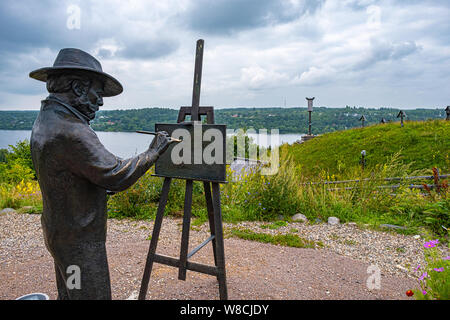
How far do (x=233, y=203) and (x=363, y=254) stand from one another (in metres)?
3.07

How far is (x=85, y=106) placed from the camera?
2080 millimetres

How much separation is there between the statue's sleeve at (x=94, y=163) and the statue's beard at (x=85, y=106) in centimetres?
15

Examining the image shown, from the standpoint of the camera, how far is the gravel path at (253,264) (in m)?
3.55

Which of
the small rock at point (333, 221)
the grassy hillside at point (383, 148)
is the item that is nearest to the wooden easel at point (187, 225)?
the small rock at point (333, 221)

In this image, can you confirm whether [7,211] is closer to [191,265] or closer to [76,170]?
[191,265]

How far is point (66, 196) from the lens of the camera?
1990 millimetres

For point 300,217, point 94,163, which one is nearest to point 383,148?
point 300,217

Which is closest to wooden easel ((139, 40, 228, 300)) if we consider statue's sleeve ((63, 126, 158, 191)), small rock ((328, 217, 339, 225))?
statue's sleeve ((63, 126, 158, 191))

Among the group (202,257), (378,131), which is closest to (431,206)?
(202,257)

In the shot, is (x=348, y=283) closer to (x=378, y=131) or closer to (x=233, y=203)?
(x=233, y=203)

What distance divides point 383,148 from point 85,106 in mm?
14397

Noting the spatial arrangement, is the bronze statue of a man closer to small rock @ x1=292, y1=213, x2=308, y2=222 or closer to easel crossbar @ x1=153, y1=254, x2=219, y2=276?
easel crossbar @ x1=153, y1=254, x2=219, y2=276

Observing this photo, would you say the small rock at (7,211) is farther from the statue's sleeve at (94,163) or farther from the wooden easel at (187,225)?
the statue's sleeve at (94,163)

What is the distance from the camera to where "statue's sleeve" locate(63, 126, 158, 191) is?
6.32 ft
